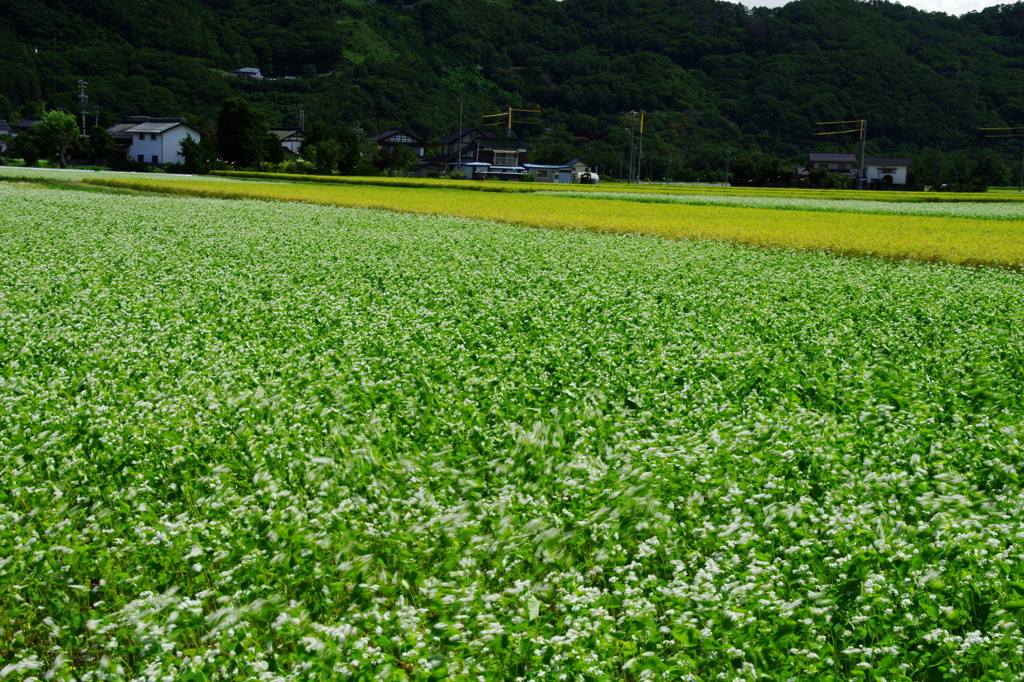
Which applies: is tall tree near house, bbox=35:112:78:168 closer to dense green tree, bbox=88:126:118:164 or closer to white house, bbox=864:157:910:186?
dense green tree, bbox=88:126:118:164

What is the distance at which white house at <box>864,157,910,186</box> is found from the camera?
461 feet

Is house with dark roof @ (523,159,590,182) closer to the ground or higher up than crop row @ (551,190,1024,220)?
higher up

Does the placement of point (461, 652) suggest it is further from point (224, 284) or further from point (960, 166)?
point (960, 166)

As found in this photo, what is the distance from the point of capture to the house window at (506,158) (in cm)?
15709

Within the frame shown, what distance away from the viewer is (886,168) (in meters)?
142

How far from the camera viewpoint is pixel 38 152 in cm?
10500

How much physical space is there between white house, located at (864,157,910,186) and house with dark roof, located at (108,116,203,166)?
107m

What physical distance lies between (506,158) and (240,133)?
62.7m

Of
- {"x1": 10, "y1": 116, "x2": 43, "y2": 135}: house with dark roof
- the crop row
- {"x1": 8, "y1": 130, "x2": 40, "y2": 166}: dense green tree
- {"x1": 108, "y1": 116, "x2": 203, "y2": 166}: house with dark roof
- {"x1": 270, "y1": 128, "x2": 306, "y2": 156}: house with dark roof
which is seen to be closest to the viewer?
the crop row

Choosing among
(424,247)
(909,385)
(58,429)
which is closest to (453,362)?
(58,429)

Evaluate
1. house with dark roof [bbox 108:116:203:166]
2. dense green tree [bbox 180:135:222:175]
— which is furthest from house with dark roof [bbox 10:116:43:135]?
dense green tree [bbox 180:135:222:175]

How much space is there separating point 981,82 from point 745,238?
189 meters

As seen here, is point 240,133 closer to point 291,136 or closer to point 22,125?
point 291,136

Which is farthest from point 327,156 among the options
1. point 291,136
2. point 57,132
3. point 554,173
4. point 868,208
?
point 868,208
